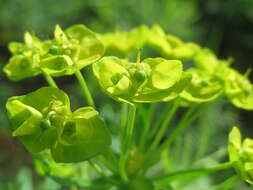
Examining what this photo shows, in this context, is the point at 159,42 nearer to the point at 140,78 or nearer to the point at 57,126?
the point at 140,78

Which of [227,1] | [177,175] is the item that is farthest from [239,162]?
[227,1]

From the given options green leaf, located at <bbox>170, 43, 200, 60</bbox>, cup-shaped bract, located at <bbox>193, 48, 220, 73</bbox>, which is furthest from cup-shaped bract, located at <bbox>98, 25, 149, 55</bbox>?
cup-shaped bract, located at <bbox>193, 48, 220, 73</bbox>

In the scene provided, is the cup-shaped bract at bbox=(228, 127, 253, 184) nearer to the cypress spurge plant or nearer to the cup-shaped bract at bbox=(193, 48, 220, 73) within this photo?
the cypress spurge plant

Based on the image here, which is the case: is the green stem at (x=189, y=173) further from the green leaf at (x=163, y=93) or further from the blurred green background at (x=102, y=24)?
the blurred green background at (x=102, y=24)

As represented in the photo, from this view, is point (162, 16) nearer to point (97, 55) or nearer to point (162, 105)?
point (162, 105)

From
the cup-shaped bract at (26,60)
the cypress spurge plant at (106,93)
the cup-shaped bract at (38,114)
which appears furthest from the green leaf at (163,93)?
the cup-shaped bract at (26,60)
